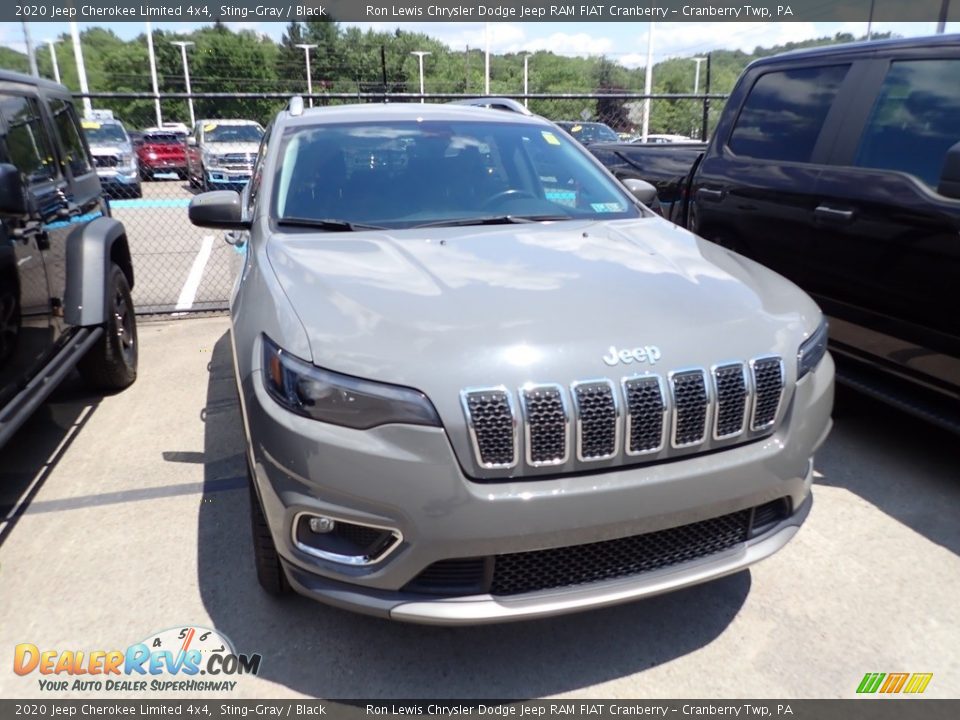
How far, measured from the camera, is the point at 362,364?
2002 millimetres

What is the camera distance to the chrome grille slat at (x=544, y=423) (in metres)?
1.95

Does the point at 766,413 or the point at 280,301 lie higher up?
the point at 280,301

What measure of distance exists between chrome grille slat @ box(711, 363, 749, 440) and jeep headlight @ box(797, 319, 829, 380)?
0.28 m

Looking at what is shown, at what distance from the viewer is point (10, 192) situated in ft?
9.28

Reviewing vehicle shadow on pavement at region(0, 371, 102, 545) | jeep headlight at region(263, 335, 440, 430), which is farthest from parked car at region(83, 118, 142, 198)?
jeep headlight at region(263, 335, 440, 430)

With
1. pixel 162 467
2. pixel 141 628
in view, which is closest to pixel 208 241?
pixel 162 467

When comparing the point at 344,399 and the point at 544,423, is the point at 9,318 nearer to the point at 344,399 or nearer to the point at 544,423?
the point at 344,399

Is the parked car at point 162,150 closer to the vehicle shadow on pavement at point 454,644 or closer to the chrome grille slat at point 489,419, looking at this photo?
the vehicle shadow on pavement at point 454,644

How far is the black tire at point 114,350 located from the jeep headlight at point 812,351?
3.84 m

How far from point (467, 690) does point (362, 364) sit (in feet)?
3.72

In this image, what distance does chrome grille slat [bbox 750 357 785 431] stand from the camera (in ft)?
7.19

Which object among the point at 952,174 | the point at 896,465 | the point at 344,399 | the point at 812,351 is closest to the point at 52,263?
the point at 344,399
